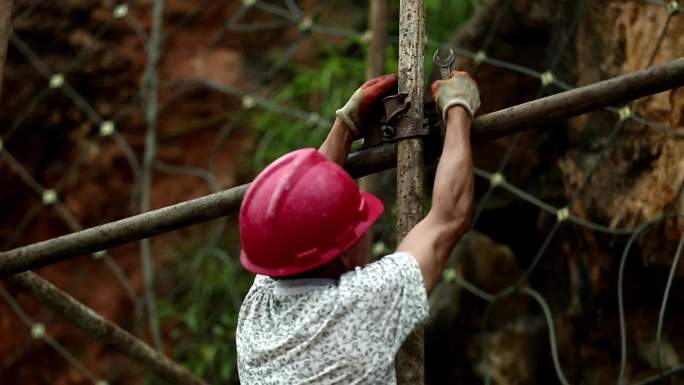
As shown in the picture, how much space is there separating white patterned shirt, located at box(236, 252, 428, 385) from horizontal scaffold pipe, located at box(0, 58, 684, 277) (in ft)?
0.79

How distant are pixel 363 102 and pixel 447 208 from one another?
246mm

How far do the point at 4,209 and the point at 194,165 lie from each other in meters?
0.57

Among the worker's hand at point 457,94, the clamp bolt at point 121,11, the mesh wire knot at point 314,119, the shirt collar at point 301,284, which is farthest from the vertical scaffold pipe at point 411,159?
the clamp bolt at point 121,11

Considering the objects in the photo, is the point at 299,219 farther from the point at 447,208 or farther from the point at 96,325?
the point at 96,325

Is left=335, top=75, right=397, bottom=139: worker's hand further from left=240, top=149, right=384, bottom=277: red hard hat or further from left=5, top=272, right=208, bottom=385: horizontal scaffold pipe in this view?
left=5, top=272, right=208, bottom=385: horizontal scaffold pipe

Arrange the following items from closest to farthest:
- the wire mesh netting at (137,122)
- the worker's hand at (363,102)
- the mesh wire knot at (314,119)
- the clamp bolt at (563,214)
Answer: the worker's hand at (363,102) → the clamp bolt at (563,214) → the mesh wire knot at (314,119) → the wire mesh netting at (137,122)

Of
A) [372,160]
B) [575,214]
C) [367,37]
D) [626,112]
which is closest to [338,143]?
[372,160]

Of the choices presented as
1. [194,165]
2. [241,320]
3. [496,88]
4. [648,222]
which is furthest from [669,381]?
[194,165]

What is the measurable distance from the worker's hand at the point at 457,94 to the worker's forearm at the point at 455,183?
0.04 m

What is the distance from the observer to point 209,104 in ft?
11.5

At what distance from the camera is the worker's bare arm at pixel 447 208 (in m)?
1.48

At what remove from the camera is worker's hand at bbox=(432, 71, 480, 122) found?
1573 millimetres

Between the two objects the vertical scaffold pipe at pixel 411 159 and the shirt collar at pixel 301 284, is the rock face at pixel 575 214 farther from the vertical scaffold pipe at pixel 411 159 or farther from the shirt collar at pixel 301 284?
the shirt collar at pixel 301 284

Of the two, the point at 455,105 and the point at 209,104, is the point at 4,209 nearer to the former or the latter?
the point at 209,104
